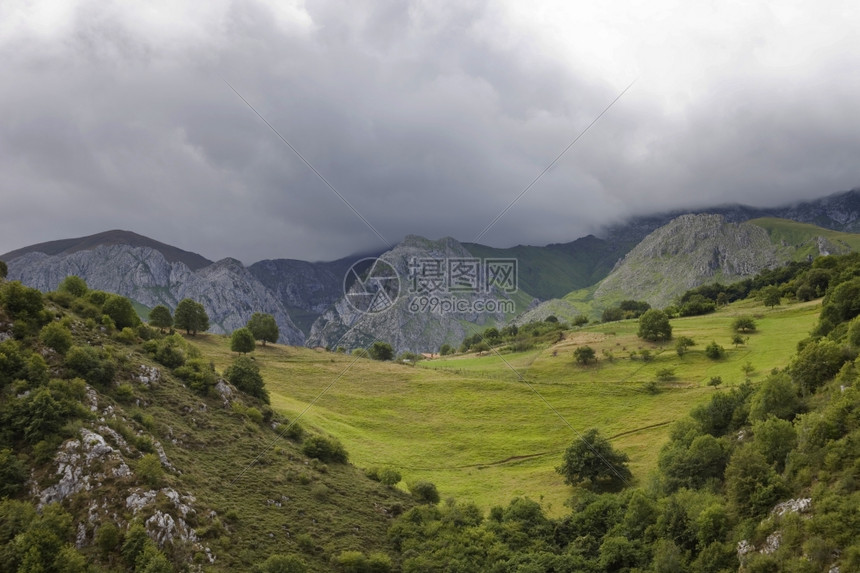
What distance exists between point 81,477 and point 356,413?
50835mm

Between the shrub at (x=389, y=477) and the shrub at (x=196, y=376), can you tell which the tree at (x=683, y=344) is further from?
the shrub at (x=196, y=376)

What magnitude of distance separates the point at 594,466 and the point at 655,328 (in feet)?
191

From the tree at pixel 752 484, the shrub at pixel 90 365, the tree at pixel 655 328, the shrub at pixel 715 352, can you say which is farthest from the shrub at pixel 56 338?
the tree at pixel 655 328

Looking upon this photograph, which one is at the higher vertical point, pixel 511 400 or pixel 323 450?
pixel 323 450

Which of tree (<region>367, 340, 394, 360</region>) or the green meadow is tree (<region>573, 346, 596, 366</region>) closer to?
the green meadow

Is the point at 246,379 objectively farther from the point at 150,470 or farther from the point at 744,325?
the point at 744,325

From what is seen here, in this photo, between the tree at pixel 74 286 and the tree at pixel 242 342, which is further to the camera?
the tree at pixel 242 342

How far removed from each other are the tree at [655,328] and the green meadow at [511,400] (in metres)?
2.15

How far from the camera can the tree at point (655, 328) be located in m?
108

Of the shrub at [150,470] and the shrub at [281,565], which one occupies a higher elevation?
the shrub at [150,470]

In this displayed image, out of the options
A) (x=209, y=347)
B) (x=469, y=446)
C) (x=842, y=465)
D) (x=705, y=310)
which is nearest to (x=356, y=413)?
(x=469, y=446)

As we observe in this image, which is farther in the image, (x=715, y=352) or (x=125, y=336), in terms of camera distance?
(x=715, y=352)

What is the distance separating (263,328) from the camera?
114625 mm

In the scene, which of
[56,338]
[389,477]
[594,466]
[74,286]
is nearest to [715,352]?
[594,466]
